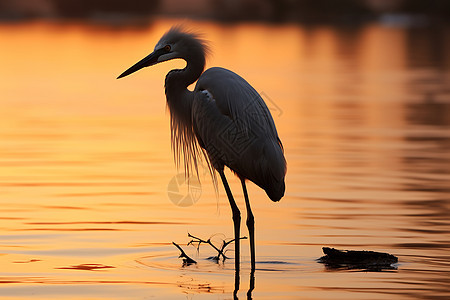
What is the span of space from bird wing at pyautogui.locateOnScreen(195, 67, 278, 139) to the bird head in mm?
494

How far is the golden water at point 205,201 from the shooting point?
795 centimetres

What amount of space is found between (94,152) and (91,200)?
3.68 metres

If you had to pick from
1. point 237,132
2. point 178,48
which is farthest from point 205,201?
point 237,132

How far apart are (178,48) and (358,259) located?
7.03ft

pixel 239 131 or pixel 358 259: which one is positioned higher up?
pixel 239 131

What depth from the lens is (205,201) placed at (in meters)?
11.3

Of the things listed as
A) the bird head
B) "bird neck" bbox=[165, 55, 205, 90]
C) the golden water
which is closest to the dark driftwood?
the golden water

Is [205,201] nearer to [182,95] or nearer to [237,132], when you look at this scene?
[182,95]

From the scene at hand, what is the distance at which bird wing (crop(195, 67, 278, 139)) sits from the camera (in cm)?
851

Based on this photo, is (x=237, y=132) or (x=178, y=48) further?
(x=178, y=48)

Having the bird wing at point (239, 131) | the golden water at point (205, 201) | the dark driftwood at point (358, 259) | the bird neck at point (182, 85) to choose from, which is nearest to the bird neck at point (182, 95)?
the bird neck at point (182, 85)

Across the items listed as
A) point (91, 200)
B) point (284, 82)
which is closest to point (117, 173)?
point (91, 200)

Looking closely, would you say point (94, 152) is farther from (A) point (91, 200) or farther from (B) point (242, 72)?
(B) point (242, 72)

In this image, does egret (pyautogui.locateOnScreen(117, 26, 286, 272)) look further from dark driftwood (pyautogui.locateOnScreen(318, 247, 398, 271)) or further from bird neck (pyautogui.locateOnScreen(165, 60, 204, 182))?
dark driftwood (pyautogui.locateOnScreen(318, 247, 398, 271))
